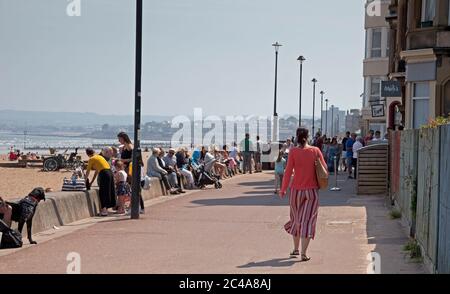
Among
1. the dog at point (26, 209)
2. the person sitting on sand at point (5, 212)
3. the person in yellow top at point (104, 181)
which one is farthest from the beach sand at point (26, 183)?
the person sitting on sand at point (5, 212)

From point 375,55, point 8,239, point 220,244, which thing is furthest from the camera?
point 375,55

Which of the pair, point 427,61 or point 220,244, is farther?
point 427,61

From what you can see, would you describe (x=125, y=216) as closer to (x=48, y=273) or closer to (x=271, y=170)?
(x=48, y=273)

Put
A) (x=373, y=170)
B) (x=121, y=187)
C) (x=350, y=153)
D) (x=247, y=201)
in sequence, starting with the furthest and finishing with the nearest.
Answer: (x=350, y=153)
(x=373, y=170)
(x=247, y=201)
(x=121, y=187)

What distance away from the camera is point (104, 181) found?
1728 centimetres

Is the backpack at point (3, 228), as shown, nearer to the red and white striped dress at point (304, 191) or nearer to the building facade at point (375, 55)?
the red and white striped dress at point (304, 191)

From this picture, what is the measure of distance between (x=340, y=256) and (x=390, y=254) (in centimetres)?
77

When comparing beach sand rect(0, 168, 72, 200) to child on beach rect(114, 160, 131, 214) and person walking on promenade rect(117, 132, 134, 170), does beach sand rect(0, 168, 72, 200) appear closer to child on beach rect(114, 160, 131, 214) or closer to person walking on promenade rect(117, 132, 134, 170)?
person walking on promenade rect(117, 132, 134, 170)

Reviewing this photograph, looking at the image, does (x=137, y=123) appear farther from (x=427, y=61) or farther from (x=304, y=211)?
(x=427, y=61)

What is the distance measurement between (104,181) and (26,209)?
4.44 metres

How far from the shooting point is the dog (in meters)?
12.8

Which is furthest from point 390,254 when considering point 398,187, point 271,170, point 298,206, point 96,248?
point 271,170

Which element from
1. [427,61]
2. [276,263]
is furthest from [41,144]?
[276,263]

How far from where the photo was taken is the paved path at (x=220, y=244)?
10.6 meters
